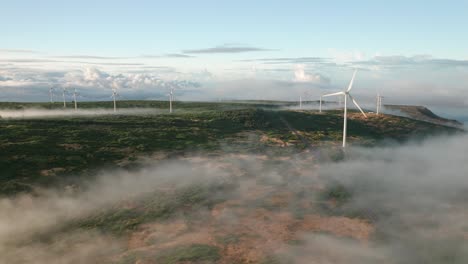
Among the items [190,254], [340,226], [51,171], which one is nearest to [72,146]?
[51,171]

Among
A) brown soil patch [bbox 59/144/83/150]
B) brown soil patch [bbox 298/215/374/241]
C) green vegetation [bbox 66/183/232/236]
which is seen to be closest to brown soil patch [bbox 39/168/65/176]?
brown soil patch [bbox 59/144/83/150]

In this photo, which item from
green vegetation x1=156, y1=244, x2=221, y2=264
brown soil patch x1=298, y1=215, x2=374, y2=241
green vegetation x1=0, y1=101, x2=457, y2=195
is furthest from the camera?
green vegetation x1=0, y1=101, x2=457, y2=195

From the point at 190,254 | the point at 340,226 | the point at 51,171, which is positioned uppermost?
the point at 51,171

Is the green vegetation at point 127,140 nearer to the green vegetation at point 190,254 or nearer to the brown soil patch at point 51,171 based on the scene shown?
the brown soil patch at point 51,171

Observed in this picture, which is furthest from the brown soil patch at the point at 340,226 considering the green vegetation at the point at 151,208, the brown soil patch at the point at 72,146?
the brown soil patch at the point at 72,146

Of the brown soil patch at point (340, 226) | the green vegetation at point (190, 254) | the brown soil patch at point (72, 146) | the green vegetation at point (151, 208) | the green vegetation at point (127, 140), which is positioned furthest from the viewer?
the brown soil patch at point (72, 146)

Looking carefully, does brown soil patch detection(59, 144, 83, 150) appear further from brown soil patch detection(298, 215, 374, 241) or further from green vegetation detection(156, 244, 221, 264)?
brown soil patch detection(298, 215, 374, 241)

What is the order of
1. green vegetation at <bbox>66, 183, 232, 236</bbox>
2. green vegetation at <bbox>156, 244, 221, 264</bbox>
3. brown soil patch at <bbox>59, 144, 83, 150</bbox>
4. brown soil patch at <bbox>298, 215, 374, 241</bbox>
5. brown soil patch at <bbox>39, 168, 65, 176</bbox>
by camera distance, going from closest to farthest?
green vegetation at <bbox>156, 244, 221, 264</bbox> < brown soil patch at <bbox>298, 215, 374, 241</bbox> < green vegetation at <bbox>66, 183, 232, 236</bbox> < brown soil patch at <bbox>39, 168, 65, 176</bbox> < brown soil patch at <bbox>59, 144, 83, 150</bbox>

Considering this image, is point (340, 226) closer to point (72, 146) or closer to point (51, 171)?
point (51, 171)

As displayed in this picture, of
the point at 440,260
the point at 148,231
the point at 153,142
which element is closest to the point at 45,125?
the point at 153,142
